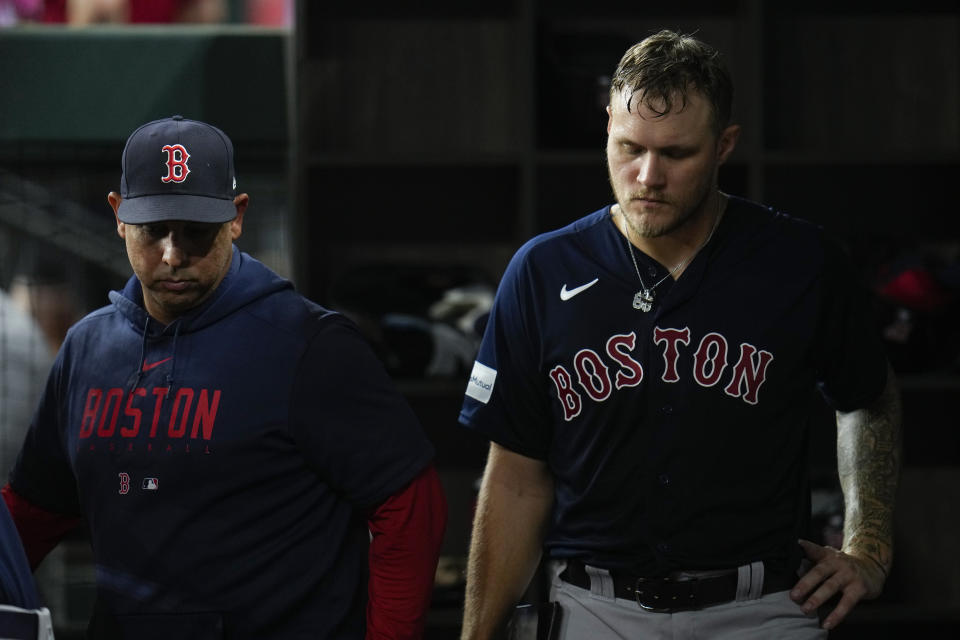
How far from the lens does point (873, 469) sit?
1.97 m

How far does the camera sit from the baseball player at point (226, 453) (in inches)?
67.6

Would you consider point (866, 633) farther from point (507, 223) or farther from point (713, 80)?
point (713, 80)

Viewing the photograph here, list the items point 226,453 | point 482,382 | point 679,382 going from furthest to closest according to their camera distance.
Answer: point 482,382 < point 679,382 < point 226,453

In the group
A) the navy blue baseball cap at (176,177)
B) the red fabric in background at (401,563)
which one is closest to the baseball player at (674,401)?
the red fabric in background at (401,563)

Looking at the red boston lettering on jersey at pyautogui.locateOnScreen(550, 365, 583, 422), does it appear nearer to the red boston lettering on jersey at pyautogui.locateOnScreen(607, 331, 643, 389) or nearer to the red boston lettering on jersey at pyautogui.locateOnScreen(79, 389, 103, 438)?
the red boston lettering on jersey at pyautogui.locateOnScreen(607, 331, 643, 389)

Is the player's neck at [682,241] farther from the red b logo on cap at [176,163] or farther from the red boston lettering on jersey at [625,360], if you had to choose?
the red b logo on cap at [176,163]

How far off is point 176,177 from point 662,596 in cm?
90

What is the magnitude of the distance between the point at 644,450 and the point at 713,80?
1.78ft

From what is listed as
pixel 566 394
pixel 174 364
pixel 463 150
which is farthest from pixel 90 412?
pixel 463 150

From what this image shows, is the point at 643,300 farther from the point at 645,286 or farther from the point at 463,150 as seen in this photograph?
the point at 463,150

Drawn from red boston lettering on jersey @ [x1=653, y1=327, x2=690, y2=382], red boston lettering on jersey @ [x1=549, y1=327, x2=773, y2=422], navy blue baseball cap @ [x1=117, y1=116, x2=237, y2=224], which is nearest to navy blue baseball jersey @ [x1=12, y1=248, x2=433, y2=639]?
navy blue baseball cap @ [x1=117, y1=116, x2=237, y2=224]

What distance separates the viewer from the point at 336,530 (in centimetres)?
178

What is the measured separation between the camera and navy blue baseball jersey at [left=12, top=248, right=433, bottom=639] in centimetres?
172

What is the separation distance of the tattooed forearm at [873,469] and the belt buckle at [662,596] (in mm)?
302
